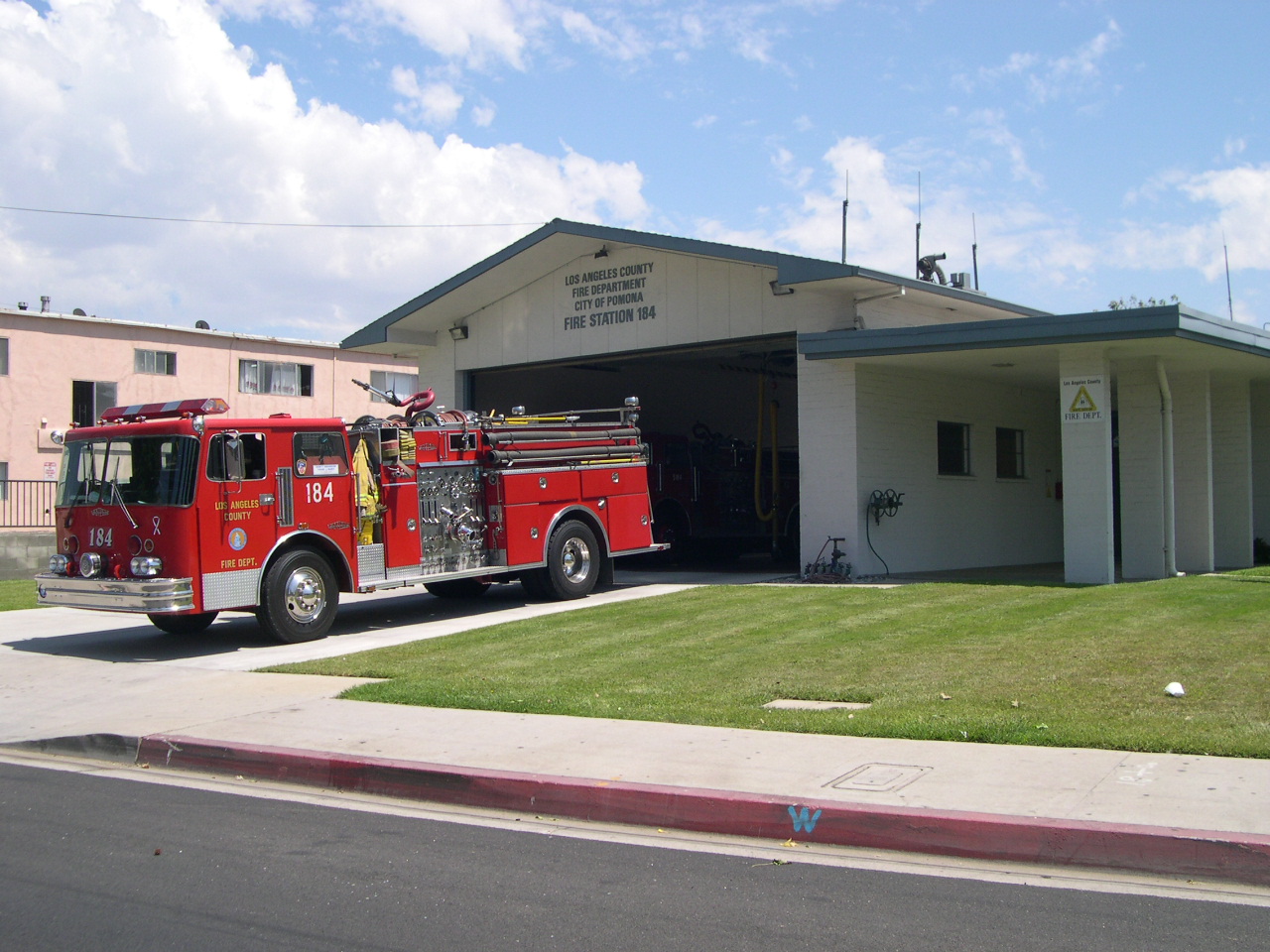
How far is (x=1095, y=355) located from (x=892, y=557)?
4429 millimetres

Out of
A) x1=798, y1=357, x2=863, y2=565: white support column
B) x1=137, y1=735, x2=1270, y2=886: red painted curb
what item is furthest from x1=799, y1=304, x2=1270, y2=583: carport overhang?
x1=137, y1=735, x2=1270, y2=886: red painted curb

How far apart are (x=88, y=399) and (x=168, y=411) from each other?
867 inches

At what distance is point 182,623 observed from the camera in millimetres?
14406

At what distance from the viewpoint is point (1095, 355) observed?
15.8m

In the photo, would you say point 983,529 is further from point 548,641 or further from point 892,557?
point 548,641

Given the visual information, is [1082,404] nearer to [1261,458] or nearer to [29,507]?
[1261,458]

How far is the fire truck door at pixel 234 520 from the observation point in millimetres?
12531

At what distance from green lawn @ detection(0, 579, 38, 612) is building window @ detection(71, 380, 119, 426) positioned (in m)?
10.0

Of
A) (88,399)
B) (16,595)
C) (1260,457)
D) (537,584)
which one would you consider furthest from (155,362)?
(1260,457)

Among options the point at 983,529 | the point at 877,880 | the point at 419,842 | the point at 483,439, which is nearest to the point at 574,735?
the point at 419,842

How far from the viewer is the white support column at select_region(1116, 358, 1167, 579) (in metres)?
17.5

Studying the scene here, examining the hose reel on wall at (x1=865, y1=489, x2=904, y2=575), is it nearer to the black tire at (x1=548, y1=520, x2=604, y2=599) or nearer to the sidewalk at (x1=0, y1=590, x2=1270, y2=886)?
the black tire at (x1=548, y1=520, x2=604, y2=599)

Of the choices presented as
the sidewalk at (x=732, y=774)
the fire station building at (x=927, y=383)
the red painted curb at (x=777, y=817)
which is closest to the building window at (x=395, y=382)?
the fire station building at (x=927, y=383)

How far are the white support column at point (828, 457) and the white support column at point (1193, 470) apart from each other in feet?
17.7
